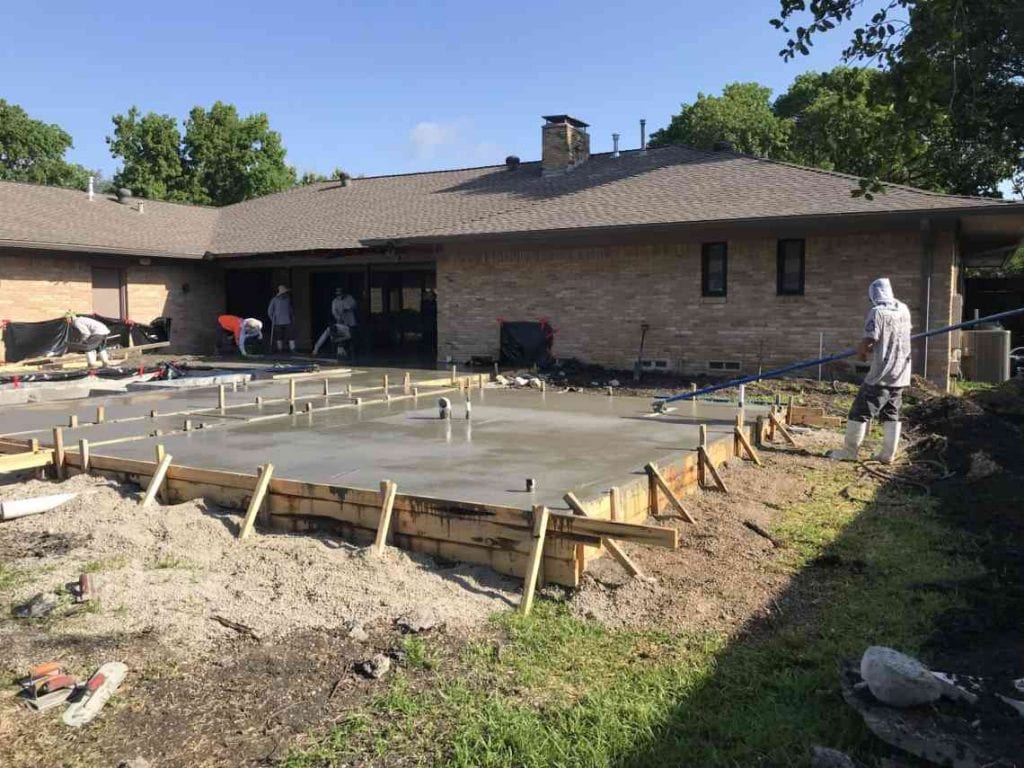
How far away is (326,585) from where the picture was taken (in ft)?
15.0

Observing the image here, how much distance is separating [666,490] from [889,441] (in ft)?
11.2

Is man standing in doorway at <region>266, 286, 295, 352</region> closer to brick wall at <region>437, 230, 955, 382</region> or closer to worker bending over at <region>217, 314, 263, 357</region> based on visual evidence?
worker bending over at <region>217, 314, 263, 357</region>

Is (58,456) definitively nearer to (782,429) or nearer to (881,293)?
(782,429)

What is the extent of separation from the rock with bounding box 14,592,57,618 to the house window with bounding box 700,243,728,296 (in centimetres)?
1255

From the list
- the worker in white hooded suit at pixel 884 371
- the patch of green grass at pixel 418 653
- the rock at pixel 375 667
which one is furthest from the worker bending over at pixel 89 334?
the rock at pixel 375 667

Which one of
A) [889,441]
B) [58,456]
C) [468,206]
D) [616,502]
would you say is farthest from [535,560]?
[468,206]

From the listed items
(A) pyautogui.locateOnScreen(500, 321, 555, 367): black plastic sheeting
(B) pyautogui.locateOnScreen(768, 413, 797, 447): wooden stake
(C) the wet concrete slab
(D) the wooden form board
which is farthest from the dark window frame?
(D) the wooden form board

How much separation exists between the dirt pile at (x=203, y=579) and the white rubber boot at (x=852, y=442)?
183 inches

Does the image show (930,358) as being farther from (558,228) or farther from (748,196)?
(558,228)

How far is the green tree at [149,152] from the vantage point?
41.4 metres

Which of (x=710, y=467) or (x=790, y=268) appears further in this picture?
(x=790, y=268)

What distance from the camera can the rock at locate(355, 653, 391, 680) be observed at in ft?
12.0

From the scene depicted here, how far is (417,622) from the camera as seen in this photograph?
164 inches

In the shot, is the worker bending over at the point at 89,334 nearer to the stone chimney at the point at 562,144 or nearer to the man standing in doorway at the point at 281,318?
the man standing in doorway at the point at 281,318
